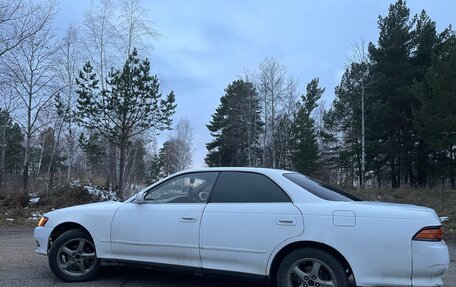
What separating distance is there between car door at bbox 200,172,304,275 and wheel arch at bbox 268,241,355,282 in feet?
0.32

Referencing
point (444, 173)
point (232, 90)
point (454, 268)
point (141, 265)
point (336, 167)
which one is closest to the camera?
point (141, 265)

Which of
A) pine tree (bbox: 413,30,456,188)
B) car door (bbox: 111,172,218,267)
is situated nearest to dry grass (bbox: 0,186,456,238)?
pine tree (bbox: 413,30,456,188)

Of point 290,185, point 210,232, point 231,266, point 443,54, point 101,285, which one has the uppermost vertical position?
point 443,54

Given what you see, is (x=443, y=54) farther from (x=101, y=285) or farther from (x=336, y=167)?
(x=101, y=285)

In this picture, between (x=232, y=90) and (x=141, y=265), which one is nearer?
(x=141, y=265)

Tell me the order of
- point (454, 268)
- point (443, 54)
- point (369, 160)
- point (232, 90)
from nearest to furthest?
point (454, 268) → point (443, 54) → point (369, 160) → point (232, 90)

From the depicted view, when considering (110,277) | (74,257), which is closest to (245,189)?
(110,277)

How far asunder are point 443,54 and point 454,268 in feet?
75.2

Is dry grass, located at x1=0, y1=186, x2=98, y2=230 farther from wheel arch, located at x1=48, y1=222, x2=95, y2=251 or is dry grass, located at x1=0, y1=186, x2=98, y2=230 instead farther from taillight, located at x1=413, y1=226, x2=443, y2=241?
taillight, located at x1=413, y1=226, x2=443, y2=241

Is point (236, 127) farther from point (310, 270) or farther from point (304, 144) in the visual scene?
point (310, 270)

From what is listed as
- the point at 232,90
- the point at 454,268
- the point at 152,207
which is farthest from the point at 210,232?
the point at 232,90

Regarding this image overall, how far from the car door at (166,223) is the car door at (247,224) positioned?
186mm

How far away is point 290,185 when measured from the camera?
4906mm

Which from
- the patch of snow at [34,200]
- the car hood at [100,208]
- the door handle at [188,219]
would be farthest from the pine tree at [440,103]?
the car hood at [100,208]
